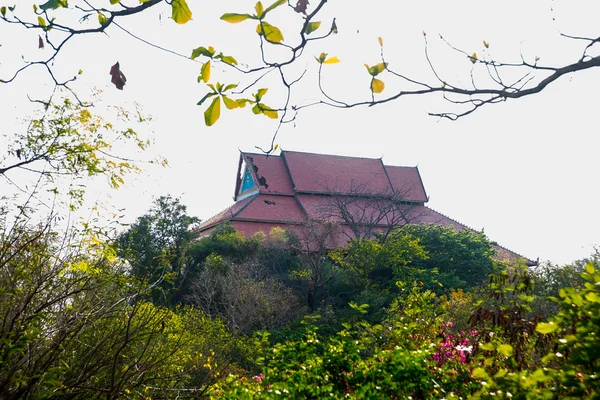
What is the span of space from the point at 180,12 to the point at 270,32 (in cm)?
32

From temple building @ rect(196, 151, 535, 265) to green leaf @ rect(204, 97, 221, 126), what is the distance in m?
20.9

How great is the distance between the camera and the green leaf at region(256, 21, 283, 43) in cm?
205

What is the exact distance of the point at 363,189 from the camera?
1070 inches

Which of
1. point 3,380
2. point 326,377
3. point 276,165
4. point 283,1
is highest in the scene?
point 276,165

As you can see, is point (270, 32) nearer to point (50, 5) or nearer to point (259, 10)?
point (259, 10)

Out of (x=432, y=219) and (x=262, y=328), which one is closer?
(x=262, y=328)

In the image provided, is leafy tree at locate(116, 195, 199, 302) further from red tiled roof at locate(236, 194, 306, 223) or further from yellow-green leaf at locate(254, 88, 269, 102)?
yellow-green leaf at locate(254, 88, 269, 102)

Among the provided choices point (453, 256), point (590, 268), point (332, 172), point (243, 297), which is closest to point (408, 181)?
point (332, 172)

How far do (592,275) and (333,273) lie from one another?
59.5ft

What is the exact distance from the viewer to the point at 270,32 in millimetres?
2074

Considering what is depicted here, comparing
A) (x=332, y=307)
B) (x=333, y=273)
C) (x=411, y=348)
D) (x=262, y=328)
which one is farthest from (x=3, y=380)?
(x=333, y=273)

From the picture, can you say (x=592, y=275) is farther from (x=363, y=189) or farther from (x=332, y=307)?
(x=363, y=189)

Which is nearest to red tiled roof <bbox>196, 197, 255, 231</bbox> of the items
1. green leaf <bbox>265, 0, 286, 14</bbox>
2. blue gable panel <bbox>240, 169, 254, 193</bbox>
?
blue gable panel <bbox>240, 169, 254, 193</bbox>

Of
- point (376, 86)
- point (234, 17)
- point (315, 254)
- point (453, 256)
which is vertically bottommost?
point (234, 17)
